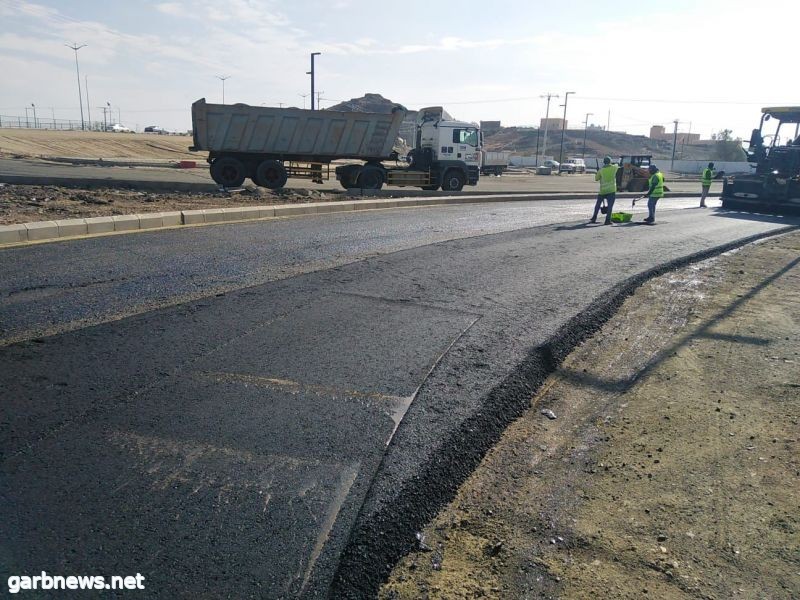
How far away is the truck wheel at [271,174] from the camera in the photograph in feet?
70.1

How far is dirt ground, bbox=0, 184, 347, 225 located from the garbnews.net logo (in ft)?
30.0

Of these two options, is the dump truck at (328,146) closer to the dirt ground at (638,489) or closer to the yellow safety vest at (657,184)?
the yellow safety vest at (657,184)

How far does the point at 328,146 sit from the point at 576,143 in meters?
120

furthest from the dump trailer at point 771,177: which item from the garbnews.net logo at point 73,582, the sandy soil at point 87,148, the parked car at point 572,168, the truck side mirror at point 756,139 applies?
the parked car at point 572,168

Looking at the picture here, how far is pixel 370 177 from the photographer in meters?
22.7

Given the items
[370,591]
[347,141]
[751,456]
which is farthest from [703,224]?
[370,591]

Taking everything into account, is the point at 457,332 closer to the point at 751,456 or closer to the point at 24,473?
the point at 751,456

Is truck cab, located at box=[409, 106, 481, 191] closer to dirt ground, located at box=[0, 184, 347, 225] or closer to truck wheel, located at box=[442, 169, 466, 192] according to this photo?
truck wheel, located at box=[442, 169, 466, 192]

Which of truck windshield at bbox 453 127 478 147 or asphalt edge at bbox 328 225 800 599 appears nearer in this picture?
asphalt edge at bbox 328 225 800 599

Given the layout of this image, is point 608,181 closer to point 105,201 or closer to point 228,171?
point 105,201

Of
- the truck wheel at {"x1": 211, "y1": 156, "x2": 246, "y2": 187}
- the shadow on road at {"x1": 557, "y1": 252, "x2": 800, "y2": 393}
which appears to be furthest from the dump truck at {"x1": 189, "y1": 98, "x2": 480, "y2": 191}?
the shadow on road at {"x1": 557, "y1": 252, "x2": 800, "y2": 393}

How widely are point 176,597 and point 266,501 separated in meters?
0.65

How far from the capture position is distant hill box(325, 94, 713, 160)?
4919 inches

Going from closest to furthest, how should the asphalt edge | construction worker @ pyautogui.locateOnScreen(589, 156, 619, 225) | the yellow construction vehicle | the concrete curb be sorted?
1. the asphalt edge
2. the concrete curb
3. construction worker @ pyautogui.locateOnScreen(589, 156, 619, 225)
4. the yellow construction vehicle
